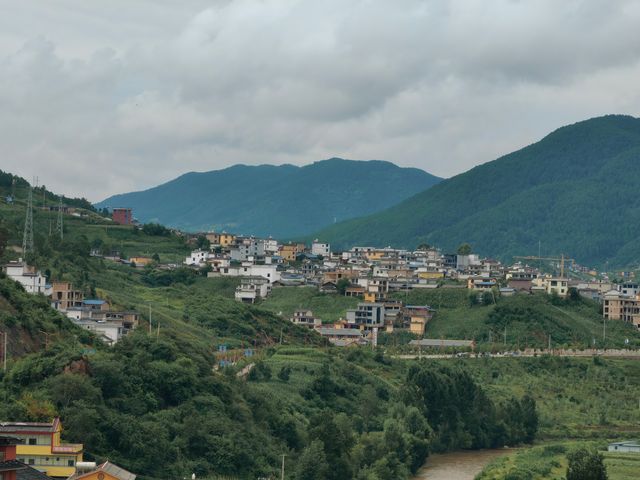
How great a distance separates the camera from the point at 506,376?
65.6 metres

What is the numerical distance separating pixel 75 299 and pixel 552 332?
2978 centimetres

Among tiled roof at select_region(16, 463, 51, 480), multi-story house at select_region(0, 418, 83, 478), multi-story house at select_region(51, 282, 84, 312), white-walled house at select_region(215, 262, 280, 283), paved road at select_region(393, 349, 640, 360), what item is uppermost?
white-walled house at select_region(215, 262, 280, 283)

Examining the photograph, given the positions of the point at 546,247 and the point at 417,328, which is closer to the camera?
the point at 417,328

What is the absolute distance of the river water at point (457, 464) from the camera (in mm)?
46750

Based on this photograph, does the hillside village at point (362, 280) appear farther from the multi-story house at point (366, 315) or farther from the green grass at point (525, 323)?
the green grass at point (525, 323)

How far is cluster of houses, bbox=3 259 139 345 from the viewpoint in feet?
170

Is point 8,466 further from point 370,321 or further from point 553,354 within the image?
point 370,321

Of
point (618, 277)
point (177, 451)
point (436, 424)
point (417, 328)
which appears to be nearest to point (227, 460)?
point (177, 451)

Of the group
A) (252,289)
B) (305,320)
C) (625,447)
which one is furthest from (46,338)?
(252,289)

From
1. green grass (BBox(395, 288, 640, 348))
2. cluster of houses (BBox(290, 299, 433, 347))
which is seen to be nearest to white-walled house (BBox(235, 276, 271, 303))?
cluster of houses (BBox(290, 299, 433, 347))

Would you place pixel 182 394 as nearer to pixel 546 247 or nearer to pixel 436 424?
pixel 436 424

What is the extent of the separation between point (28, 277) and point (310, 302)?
27985 millimetres

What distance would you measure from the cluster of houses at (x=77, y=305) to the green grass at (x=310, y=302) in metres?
21.9

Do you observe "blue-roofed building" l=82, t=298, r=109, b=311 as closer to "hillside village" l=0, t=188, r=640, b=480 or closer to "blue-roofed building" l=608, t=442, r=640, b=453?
"hillside village" l=0, t=188, r=640, b=480
